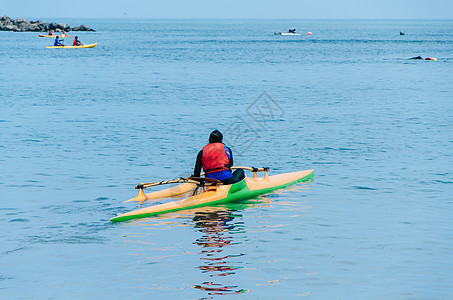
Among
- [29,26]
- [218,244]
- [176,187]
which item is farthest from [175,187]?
[29,26]

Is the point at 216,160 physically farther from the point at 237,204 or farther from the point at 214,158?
the point at 237,204

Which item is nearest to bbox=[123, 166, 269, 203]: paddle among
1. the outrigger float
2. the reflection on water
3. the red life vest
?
the outrigger float

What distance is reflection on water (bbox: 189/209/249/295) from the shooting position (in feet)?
33.6

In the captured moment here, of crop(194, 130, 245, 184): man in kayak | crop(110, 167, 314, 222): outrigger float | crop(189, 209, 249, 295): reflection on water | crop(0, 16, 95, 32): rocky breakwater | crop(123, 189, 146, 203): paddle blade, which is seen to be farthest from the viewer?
crop(0, 16, 95, 32): rocky breakwater

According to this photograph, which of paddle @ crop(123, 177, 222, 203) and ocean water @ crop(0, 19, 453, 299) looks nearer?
ocean water @ crop(0, 19, 453, 299)

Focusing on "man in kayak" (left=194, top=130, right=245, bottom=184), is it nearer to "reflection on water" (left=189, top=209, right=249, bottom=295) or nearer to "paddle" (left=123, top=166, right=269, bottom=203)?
"paddle" (left=123, top=166, right=269, bottom=203)

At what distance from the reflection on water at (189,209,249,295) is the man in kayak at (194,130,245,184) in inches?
39.0

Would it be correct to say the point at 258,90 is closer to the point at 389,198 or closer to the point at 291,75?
the point at 291,75

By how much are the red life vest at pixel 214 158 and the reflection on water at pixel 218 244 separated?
109cm

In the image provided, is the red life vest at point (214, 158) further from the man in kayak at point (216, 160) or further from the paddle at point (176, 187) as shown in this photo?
the paddle at point (176, 187)

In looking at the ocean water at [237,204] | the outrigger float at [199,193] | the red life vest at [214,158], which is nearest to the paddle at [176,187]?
the outrigger float at [199,193]

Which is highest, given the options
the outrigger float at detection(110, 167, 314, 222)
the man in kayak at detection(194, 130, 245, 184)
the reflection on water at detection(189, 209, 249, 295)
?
the man in kayak at detection(194, 130, 245, 184)

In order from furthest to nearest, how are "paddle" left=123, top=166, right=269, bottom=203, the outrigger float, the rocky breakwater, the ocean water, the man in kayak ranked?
the rocky breakwater < "paddle" left=123, top=166, right=269, bottom=203 < the man in kayak < the outrigger float < the ocean water

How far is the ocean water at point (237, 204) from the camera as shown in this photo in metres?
10.6
